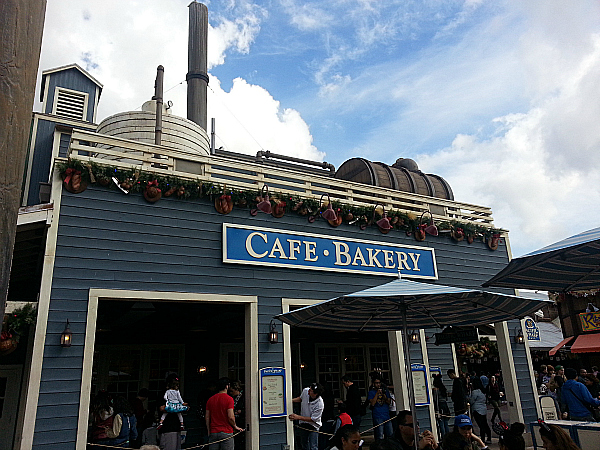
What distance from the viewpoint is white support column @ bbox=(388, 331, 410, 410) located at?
10203 mm

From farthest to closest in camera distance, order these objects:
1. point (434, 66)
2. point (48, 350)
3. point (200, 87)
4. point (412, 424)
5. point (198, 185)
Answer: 1. point (200, 87)
2. point (434, 66)
3. point (198, 185)
4. point (48, 350)
5. point (412, 424)

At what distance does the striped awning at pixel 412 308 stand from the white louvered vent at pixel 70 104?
11472 mm

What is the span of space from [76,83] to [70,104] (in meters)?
0.78

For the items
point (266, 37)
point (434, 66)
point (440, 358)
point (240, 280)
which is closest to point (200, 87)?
point (266, 37)

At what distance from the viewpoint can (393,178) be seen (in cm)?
1499

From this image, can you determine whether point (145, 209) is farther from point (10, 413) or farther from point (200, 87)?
point (200, 87)

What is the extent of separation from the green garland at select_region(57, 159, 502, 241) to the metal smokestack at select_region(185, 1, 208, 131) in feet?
37.1

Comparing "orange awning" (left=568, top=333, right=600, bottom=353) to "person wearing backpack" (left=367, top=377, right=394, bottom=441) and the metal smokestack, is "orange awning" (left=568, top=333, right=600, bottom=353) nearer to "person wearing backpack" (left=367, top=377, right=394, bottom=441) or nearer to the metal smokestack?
"person wearing backpack" (left=367, top=377, right=394, bottom=441)

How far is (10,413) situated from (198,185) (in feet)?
20.0

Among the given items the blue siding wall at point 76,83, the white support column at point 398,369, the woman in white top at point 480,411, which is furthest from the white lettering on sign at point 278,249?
the blue siding wall at point 76,83

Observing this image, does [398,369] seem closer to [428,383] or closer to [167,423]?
[428,383]

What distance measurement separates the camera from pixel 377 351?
49.3 feet

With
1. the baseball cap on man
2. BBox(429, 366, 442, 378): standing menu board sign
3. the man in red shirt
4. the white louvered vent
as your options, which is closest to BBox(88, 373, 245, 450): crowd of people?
the man in red shirt

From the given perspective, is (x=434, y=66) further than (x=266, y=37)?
No
